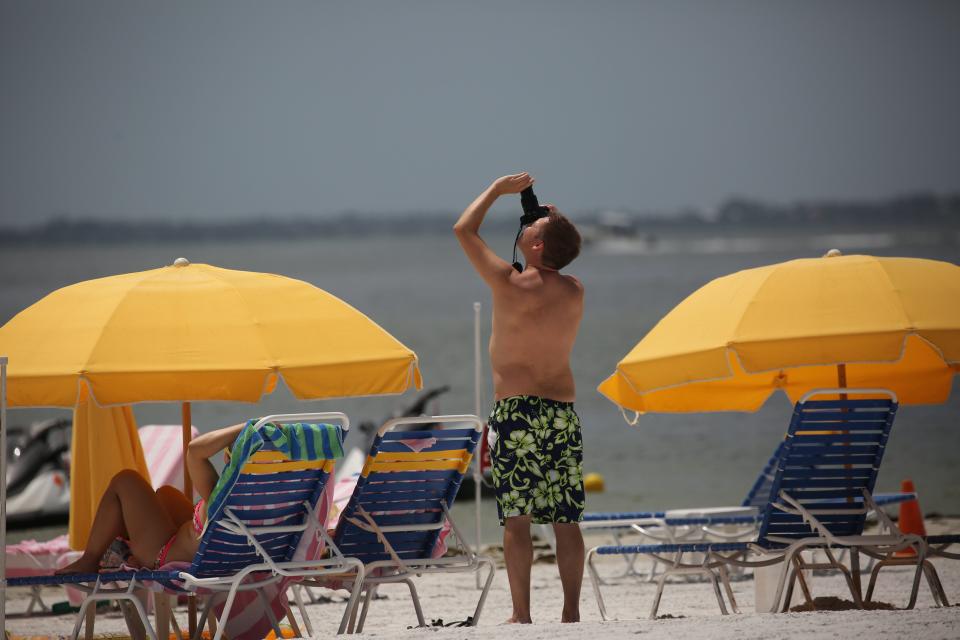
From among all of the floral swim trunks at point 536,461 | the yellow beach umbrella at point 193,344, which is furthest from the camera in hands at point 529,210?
the yellow beach umbrella at point 193,344

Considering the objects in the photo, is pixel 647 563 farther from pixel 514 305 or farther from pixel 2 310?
pixel 2 310

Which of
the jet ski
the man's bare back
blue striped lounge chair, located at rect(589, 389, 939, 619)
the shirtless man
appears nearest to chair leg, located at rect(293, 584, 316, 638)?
the shirtless man

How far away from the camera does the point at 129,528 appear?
5918 millimetres

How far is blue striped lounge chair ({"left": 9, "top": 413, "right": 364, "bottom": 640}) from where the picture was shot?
5457mm

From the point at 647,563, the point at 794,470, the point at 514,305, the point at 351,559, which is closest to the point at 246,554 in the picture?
the point at 351,559

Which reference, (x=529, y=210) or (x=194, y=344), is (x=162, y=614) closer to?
(x=194, y=344)

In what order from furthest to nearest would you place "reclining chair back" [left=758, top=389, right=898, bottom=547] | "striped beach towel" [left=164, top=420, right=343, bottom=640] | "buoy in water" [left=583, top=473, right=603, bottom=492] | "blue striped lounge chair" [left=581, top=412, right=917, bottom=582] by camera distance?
1. "buoy in water" [left=583, top=473, right=603, bottom=492]
2. "blue striped lounge chair" [left=581, top=412, right=917, bottom=582]
3. "reclining chair back" [left=758, top=389, right=898, bottom=547]
4. "striped beach towel" [left=164, top=420, right=343, bottom=640]

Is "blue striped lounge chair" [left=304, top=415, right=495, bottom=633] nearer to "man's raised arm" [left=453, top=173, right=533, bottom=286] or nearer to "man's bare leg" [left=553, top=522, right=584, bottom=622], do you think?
"man's bare leg" [left=553, top=522, right=584, bottom=622]

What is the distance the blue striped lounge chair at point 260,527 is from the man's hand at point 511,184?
1025mm

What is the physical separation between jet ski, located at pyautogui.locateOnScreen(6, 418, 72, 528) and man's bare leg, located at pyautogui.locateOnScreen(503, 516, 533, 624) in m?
9.38

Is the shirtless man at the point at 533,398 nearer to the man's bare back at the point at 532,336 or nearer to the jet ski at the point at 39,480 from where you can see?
the man's bare back at the point at 532,336

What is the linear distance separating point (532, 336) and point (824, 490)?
141 cm

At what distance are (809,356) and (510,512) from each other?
1428 millimetres

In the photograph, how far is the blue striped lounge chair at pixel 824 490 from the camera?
6.16 metres
